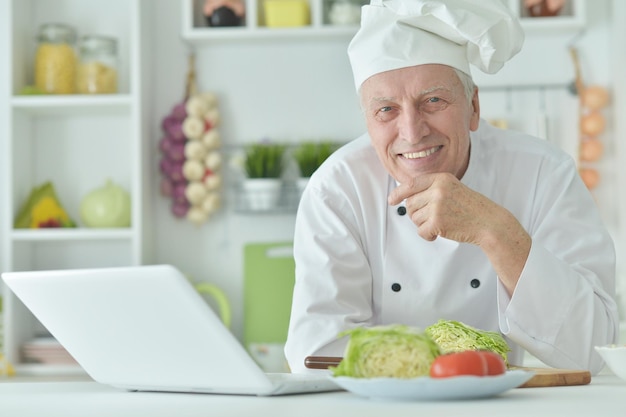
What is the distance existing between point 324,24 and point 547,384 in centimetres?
224

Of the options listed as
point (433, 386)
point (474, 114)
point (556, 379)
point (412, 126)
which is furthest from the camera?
point (474, 114)

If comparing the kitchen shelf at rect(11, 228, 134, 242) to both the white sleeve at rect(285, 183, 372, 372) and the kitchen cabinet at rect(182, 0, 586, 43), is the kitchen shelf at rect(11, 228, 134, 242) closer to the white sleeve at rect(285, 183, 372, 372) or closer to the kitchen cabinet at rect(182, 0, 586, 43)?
the kitchen cabinet at rect(182, 0, 586, 43)

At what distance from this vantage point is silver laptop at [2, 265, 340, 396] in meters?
0.85

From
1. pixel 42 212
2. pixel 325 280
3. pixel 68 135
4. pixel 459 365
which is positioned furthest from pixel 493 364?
pixel 68 135

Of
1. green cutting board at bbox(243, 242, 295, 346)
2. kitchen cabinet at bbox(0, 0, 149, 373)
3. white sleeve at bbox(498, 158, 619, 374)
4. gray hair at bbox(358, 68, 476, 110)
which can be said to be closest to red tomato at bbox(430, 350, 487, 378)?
white sleeve at bbox(498, 158, 619, 374)

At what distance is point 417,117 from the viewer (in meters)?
1.63

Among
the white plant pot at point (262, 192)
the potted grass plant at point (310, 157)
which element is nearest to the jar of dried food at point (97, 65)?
the white plant pot at point (262, 192)

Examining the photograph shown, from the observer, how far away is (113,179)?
3301 millimetres

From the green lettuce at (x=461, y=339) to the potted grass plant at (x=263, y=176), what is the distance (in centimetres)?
192

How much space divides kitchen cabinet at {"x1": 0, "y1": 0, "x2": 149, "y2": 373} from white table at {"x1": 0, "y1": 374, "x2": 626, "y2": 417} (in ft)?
7.15

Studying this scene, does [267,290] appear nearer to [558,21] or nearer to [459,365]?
[558,21]

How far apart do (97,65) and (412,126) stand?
1.79 m

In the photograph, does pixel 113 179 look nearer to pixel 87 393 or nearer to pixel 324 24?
pixel 324 24

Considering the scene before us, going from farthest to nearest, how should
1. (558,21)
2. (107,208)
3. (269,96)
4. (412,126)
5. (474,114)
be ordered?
(269,96) < (107,208) < (558,21) < (474,114) < (412,126)
